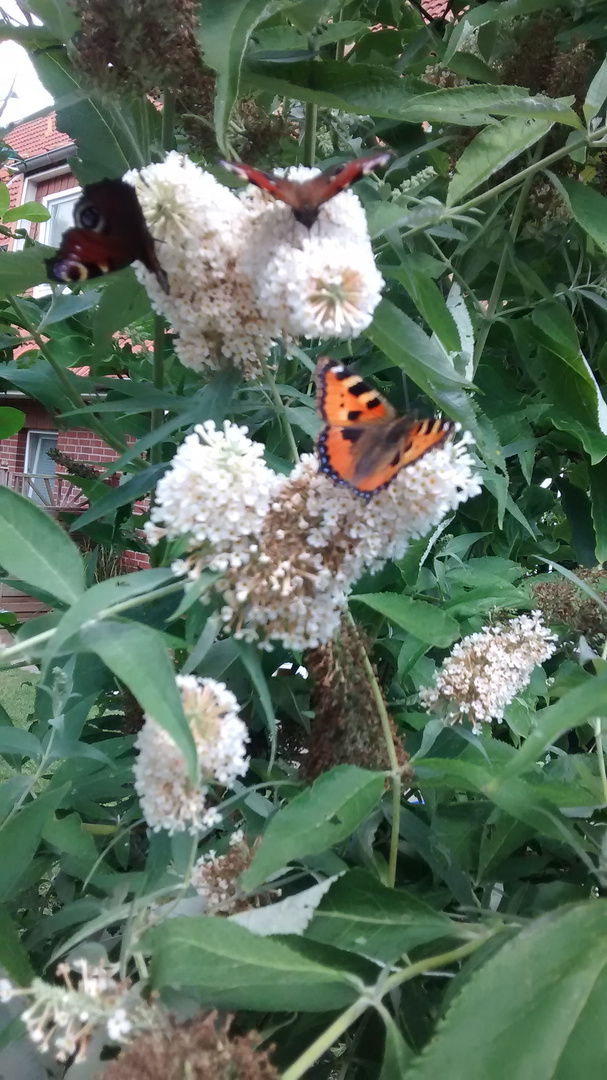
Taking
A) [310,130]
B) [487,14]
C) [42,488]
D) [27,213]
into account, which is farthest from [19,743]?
[42,488]

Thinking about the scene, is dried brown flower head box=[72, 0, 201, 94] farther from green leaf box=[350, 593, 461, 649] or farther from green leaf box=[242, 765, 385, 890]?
green leaf box=[242, 765, 385, 890]

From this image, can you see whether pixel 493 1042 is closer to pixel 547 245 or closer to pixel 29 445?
pixel 547 245

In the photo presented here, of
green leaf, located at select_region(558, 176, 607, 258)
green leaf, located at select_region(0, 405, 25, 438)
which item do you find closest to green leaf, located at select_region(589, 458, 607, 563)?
green leaf, located at select_region(558, 176, 607, 258)

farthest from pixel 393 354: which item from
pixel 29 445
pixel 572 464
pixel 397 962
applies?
pixel 29 445

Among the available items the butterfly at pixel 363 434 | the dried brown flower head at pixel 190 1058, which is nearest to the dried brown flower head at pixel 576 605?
the butterfly at pixel 363 434

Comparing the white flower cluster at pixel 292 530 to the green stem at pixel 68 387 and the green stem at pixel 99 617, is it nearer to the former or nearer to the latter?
the green stem at pixel 99 617
